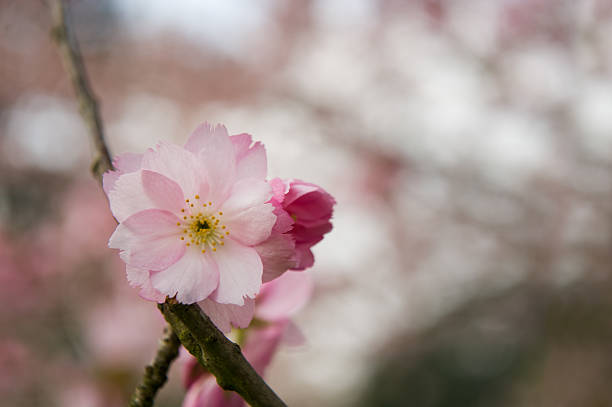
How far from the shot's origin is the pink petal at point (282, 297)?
0.42m

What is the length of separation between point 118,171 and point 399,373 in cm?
234

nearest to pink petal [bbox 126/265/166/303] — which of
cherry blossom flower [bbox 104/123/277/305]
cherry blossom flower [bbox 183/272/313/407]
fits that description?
cherry blossom flower [bbox 104/123/277/305]

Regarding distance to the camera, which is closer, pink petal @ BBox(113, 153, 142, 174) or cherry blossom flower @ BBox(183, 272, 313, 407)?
pink petal @ BBox(113, 153, 142, 174)

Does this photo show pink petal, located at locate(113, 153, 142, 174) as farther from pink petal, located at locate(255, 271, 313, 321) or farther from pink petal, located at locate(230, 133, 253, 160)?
pink petal, located at locate(255, 271, 313, 321)

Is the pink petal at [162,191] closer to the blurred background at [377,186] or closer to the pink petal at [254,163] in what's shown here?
the pink petal at [254,163]

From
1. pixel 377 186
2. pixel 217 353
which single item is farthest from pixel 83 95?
pixel 377 186

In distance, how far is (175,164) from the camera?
0.99 feet

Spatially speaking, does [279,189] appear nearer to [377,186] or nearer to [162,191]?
[162,191]

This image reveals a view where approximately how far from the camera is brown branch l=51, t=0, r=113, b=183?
0.35 metres

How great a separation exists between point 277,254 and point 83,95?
0.26 metres

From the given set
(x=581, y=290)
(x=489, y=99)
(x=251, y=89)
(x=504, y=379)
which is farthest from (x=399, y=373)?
(x=251, y=89)

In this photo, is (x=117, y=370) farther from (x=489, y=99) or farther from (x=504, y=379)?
(x=489, y=99)

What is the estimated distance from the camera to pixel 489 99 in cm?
257

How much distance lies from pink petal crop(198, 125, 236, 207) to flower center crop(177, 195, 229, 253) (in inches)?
0.5
